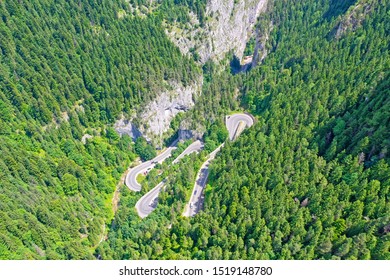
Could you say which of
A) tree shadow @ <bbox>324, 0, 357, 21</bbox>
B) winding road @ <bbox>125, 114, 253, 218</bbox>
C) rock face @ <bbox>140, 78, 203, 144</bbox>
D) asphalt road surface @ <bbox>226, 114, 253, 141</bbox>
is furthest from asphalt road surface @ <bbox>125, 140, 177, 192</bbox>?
tree shadow @ <bbox>324, 0, 357, 21</bbox>

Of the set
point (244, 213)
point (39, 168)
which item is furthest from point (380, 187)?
point (39, 168)

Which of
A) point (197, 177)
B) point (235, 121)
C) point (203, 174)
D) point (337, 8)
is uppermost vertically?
point (337, 8)

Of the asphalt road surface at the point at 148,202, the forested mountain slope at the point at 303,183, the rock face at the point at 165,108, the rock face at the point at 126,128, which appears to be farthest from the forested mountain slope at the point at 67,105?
the forested mountain slope at the point at 303,183

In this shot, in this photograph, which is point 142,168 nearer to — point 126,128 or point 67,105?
point 126,128

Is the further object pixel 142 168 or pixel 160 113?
pixel 160 113

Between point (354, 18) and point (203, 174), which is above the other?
point (354, 18)

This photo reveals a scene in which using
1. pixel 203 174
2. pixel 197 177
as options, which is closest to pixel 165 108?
pixel 203 174
